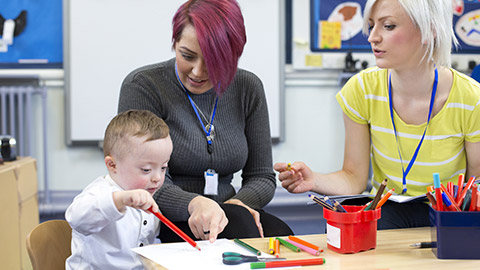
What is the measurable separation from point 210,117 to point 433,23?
0.67 metres

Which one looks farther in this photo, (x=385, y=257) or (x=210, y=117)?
(x=210, y=117)

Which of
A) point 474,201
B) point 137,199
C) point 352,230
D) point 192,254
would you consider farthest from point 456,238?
point 137,199

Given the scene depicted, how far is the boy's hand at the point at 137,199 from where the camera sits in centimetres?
98

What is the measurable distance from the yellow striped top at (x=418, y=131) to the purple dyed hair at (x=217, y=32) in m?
0.35

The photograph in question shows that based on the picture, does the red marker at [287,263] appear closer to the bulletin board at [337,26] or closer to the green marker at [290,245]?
the green marker at [290,245]

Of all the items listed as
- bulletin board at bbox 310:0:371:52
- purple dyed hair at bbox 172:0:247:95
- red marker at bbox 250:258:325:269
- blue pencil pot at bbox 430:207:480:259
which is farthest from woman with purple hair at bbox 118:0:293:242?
bulletin board at bbox 310:0:371:52

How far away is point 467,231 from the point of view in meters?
0.94

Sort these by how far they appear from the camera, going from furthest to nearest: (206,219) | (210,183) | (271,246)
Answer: (210,183) < (206,219) < (271,246)

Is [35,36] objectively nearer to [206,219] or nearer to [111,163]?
[111,163]

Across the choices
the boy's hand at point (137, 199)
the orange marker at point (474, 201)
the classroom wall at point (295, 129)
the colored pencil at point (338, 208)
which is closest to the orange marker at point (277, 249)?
the colored pencil at point (338, 208)

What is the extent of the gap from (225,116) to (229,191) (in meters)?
0.23

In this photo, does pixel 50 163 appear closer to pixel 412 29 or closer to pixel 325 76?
pixel 325 76

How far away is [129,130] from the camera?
47.3 inches

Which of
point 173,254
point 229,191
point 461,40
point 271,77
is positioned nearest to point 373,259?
point 173,254
